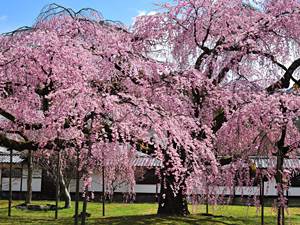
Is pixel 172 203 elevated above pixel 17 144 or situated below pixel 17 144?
below

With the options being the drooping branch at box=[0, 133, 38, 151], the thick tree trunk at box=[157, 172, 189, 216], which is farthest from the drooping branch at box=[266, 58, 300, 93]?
the drooping branch at box=[0, 133, 38, 151]

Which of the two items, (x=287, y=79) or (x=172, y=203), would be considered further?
(x=172, y=203)

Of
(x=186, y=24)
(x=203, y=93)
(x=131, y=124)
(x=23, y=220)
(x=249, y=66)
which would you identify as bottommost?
(x=23, y=220)

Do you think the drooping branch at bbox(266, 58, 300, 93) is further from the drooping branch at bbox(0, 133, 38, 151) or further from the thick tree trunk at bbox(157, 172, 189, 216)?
the drooping branch at bbox(0, 133, 38, 151)

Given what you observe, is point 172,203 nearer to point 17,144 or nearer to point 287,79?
point 287,79

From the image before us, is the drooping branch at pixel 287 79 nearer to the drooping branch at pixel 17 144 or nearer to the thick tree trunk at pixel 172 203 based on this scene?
the thick tree trunk at pixel 172 203

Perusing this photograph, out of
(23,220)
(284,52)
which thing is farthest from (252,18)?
(23,220)

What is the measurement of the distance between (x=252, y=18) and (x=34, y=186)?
18.5m

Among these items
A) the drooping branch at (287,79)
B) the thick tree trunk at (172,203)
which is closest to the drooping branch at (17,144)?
the thick tree trunk at (172,203)

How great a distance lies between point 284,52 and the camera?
10.8m

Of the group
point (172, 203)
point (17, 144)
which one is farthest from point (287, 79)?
point (17, 144)

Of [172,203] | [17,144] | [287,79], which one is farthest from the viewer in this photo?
[172,203]

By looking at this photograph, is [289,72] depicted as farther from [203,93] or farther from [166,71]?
[166,71]

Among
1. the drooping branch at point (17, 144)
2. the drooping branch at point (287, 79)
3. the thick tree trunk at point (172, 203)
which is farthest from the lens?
the thick tree trunk at point (172, 203)
